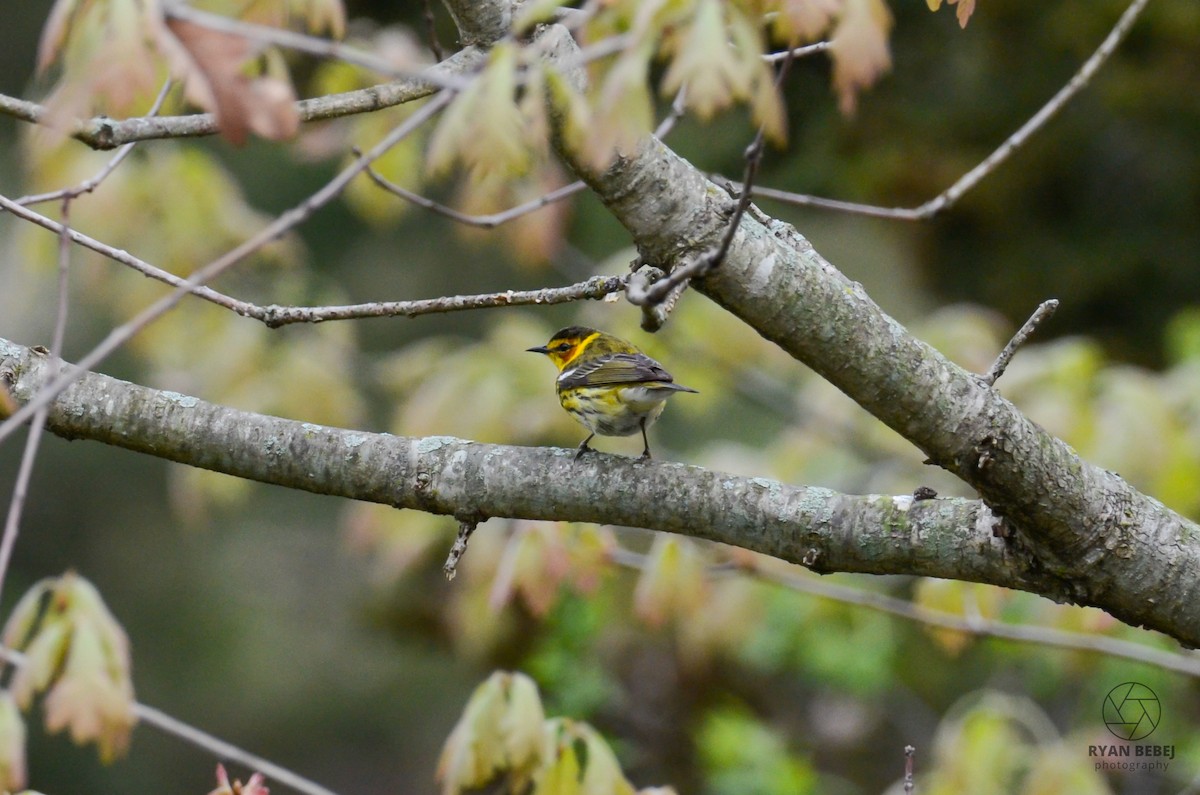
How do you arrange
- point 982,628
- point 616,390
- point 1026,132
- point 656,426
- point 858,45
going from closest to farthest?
point 858,45 → point 1026,132 → point 982,628 → point 616,390 → point 656,426

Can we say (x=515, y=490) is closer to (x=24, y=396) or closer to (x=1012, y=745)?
(x=24, y=396)

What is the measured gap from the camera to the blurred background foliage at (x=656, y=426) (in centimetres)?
422

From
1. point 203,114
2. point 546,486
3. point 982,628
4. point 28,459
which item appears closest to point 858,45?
point 546,486

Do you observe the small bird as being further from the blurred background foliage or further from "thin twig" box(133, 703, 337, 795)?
"thin twig" box(133, 703, 337, 795)

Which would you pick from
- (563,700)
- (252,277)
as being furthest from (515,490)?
(252,277)

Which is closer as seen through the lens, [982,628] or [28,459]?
[28,459]

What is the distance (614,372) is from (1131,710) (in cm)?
300

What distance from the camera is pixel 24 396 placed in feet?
7.16

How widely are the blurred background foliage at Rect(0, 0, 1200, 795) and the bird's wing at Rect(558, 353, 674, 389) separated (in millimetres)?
463

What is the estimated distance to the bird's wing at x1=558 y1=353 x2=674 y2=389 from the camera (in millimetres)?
3115

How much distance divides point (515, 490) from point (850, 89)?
0.95 meters

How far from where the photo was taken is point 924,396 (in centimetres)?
185

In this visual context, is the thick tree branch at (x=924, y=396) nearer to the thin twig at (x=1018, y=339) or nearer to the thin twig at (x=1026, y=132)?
the thin twig at (x=1018, y=339)

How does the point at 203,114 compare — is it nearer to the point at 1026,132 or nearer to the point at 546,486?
the point at 546,486
